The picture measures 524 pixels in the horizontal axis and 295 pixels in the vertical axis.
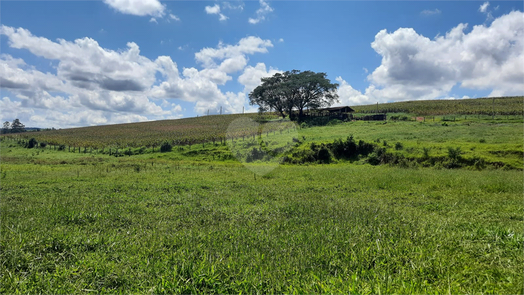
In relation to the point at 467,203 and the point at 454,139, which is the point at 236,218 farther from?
the point at 454,139

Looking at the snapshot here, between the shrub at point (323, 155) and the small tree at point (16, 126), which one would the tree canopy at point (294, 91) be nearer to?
the shrub at point (323, 155)

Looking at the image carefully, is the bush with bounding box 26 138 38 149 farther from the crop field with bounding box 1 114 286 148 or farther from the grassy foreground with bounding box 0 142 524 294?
the grassy foreground with bounding box 0 142 524 294

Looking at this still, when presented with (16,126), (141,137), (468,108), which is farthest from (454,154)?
(16,126)

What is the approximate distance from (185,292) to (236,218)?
4540 millimetres

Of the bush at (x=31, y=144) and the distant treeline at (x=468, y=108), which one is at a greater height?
the distant treeline at (x=468, y=108)

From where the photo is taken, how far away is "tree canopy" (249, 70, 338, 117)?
75.7 m

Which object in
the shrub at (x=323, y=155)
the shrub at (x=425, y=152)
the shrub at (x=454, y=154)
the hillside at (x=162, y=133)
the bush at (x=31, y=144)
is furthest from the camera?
the hillside at (x=162, y=133)

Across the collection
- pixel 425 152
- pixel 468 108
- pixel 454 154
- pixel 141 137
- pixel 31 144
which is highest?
pixel 468 108

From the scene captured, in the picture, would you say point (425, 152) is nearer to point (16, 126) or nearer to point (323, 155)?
point (323, 155)

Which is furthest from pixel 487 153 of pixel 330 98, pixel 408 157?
pixel 330 98

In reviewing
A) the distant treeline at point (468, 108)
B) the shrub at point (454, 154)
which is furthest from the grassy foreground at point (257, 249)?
the distant treeline at point (468, 108)

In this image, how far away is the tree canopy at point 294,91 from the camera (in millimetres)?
75719

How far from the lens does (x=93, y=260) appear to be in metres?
5.54

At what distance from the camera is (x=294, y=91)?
77688 mm
